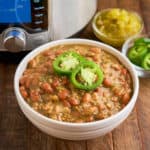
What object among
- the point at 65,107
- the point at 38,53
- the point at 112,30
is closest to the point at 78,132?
the point at 65,107

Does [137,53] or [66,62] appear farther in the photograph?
[137,53]

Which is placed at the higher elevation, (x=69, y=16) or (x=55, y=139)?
(x=69, y=16)

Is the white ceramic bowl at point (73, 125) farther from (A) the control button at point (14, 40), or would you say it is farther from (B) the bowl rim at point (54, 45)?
(A) the control button at point (14, 40)

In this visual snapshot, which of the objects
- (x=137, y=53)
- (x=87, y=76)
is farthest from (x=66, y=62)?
(x=137, y=53)

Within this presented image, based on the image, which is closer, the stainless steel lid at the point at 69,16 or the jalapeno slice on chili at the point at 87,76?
the jalapeno slice on chili at the point at 87,76

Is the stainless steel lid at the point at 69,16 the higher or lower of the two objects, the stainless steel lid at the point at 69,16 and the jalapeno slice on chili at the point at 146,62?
the higher

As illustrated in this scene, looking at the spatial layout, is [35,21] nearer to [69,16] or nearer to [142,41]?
[69,16]

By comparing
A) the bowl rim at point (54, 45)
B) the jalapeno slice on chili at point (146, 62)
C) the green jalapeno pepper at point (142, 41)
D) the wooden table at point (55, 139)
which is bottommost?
the wooden table at point (55, 139)

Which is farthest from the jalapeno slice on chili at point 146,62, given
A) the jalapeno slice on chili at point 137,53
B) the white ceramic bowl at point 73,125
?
the white ceramic bowl at point 73,125
